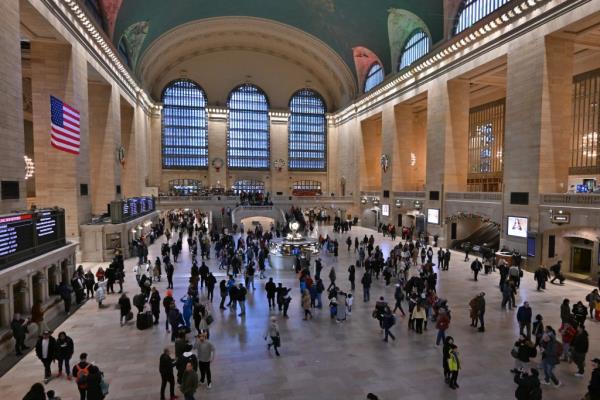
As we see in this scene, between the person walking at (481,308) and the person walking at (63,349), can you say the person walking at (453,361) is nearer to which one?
the person walking at (481,308)

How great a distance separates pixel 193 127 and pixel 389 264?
108 ft

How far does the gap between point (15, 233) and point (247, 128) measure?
3488 cm

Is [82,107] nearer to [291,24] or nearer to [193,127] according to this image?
[291,24]

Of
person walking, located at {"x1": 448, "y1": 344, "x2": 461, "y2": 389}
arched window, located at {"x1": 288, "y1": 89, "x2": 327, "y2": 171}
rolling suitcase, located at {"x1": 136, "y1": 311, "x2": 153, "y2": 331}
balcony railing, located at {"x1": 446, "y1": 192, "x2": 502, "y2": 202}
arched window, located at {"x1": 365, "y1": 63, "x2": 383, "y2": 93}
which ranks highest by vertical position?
arched window, located at {"x1": 365, "y1": 63, "x2": 383, "y2": 93}

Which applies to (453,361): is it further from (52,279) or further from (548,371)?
(52,279)

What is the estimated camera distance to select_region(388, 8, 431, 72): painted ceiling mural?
80.1ft

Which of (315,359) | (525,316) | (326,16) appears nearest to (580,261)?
(525,316)

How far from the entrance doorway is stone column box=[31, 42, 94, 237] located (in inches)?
840

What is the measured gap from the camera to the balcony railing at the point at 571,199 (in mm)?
12987

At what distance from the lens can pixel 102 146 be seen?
21.9 m

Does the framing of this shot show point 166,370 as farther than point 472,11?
No

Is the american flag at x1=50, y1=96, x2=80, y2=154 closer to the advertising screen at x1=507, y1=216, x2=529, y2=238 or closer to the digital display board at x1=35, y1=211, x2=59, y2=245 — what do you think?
the digital display board at x1=35, y1=211, x2=59, y2=245

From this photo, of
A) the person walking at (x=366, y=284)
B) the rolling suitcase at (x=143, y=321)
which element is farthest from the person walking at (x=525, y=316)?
the rolling suitcase at (x=143, y=321)

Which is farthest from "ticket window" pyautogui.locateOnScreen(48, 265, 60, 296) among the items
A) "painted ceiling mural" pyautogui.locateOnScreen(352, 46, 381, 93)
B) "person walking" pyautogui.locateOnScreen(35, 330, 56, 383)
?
"painted ceiling mural" pyautogui.locateOnScreen(352, 46, 381, 93)
